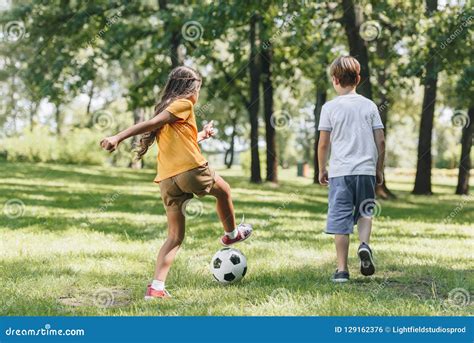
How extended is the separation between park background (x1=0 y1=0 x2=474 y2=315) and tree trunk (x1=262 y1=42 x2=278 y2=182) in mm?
57

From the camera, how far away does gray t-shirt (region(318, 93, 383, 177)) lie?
5148 mm

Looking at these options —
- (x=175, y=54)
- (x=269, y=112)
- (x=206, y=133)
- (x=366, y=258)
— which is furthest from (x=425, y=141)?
(x=206, y=133)

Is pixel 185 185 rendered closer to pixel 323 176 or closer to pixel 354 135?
pixel 323 176

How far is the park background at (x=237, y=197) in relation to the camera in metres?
4.77

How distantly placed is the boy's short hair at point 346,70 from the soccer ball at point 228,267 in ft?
5.85

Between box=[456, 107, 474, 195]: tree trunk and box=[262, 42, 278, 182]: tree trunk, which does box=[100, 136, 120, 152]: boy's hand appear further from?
box=[456, 107, 474, 195]: tree trunk

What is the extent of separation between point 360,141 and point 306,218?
587cm

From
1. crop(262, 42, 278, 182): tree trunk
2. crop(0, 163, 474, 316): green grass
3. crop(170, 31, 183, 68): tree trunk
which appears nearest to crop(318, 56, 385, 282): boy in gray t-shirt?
crop(0, 163, 474, 316): green grass

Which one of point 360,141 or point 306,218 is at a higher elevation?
point 360,141

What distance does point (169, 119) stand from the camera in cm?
454

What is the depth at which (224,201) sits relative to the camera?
16.6 feet
